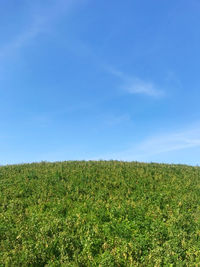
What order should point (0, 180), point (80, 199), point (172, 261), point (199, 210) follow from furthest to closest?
point (0, 180) → point (80, 199) → point (199, 210) → point (172, 261)

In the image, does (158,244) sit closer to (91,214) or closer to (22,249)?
(91,214)

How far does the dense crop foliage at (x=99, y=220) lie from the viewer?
7508mm

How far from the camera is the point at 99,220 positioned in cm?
1035

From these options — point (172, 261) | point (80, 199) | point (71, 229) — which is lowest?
point (172, 261)

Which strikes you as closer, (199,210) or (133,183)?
(199,210)

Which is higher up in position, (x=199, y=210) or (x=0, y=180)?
(x=0, y=180)

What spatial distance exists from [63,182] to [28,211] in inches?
167

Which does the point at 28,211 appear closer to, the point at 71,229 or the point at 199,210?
the point at 71,229

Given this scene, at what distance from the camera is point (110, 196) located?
13.4 m

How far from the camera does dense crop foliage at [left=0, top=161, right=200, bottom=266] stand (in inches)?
296

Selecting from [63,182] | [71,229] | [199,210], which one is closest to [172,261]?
[71,229]

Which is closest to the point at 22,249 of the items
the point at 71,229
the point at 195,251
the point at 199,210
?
the point at 71,229

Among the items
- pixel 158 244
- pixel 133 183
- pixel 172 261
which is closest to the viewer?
pixel 172 261

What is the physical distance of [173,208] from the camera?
39.9 ft
